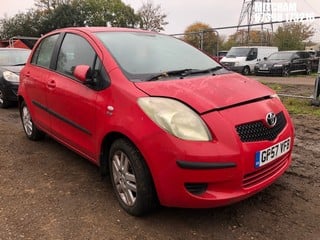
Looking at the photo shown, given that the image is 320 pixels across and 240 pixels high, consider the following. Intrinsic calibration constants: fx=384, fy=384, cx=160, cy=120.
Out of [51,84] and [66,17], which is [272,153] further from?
[66,17]

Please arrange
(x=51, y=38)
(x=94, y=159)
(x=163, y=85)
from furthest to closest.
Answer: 1. (x=51, y=38)
2. (x=94, y=159)
3. (x=163, y=85)

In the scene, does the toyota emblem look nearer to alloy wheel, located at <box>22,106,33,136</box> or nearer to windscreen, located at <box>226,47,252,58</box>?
alloy wheel, located at <box>22,106,33,136</box>

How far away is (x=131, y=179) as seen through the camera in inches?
127

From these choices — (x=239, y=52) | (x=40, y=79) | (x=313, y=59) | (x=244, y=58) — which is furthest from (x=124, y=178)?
(x=313, y=59)

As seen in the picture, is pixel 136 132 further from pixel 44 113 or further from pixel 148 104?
pixel 44 113

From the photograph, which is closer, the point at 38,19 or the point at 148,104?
the point at 148,104

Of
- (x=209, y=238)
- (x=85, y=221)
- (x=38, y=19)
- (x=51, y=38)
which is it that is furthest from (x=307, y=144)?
(x=38, y=19)

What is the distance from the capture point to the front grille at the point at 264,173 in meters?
2.99

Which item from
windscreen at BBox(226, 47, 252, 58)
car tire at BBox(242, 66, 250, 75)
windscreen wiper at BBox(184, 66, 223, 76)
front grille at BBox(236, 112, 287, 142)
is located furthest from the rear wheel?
front grille at BBox(236, 112, 287, 142)

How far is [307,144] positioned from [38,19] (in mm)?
44794

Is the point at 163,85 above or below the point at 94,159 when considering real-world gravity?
above

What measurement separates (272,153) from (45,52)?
323 centimetres

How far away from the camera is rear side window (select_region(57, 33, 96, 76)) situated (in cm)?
390

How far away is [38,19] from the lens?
1779 inches
